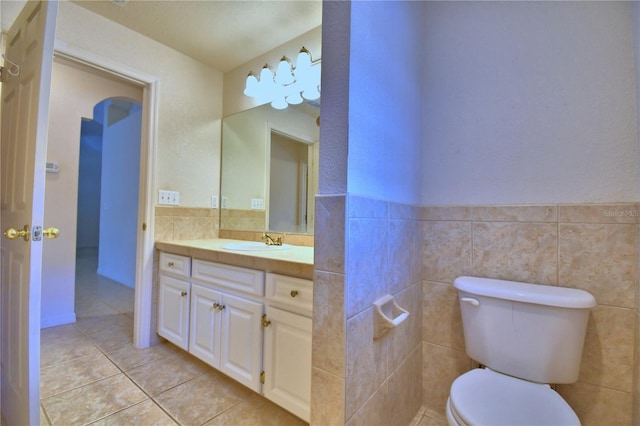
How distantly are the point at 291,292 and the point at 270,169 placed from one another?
1185mm

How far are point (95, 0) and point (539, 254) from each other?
8.91 feet

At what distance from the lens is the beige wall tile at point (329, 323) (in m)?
0.83

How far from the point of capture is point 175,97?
2131 mm

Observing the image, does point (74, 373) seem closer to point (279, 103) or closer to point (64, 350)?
point (64, 350)

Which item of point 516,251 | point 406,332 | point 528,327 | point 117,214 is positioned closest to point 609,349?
point 528,327

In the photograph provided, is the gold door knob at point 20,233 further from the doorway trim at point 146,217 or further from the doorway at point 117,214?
the doorway at point 117,214

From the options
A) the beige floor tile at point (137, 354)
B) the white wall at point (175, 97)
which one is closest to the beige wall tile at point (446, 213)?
the white wall at point (175, 97)

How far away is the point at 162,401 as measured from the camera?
55.4 inches

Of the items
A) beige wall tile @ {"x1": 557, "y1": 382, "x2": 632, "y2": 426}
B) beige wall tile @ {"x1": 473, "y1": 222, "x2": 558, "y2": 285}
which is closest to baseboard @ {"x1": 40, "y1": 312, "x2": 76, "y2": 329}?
beige wall tile @ {"x1": 473, "y1": 222, "x2": 558, "y2": 285}

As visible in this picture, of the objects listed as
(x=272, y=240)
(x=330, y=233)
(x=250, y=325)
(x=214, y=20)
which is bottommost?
(x=250, y=325)

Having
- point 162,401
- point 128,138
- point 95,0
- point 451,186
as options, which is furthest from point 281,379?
point 128,138

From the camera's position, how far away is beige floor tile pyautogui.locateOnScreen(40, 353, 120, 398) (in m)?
1.50

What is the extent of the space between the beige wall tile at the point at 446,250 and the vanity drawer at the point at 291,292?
62 centimetres

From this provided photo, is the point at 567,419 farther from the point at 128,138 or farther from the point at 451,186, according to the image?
the point at 128,138
